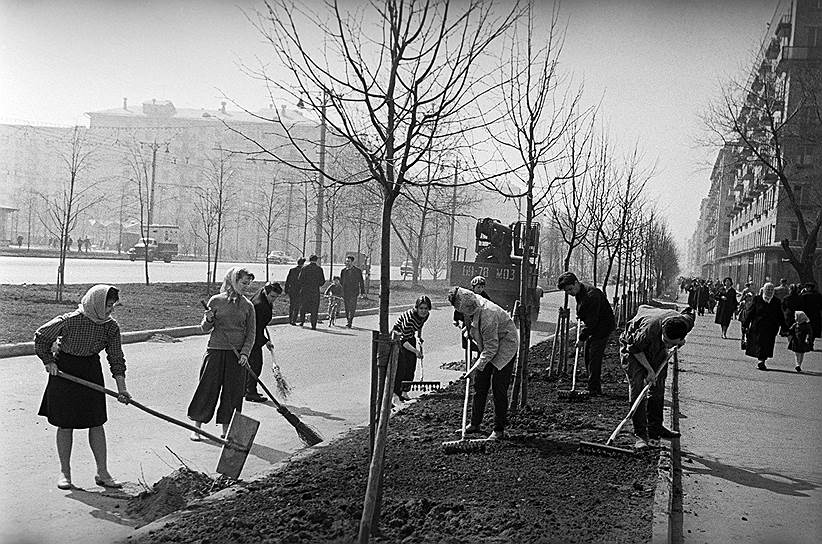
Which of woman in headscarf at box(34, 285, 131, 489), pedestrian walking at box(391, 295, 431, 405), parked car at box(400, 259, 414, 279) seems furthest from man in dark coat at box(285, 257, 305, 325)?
parked car at box(400, 259, 414, 279)

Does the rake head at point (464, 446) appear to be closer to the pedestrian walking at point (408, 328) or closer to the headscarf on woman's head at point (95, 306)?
the pedestrian walking at point (408, 328)

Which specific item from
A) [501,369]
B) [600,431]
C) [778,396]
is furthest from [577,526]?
[778,396]

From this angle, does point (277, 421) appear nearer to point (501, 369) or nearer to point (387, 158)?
point (501, 369)

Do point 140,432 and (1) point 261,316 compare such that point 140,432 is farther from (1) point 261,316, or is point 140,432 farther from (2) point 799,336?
(2) point 799,336

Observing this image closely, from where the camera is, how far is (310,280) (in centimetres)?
1652

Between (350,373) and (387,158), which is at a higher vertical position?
(387,158)

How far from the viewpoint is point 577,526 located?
419cm

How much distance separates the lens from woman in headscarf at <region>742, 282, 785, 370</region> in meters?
13.6

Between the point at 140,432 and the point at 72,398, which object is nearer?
the point at 72,398

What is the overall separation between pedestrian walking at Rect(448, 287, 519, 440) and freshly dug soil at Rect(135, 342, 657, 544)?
268 mm

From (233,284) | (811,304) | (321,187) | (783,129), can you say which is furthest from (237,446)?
(783,129)

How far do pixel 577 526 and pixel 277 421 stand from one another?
12.6 ft

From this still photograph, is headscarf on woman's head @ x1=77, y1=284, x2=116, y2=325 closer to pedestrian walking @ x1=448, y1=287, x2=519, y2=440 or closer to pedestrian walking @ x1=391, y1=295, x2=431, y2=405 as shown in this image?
pedestrian walking @ x1=448, y1=287, x2=519, y2=440

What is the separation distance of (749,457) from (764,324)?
8096mm
